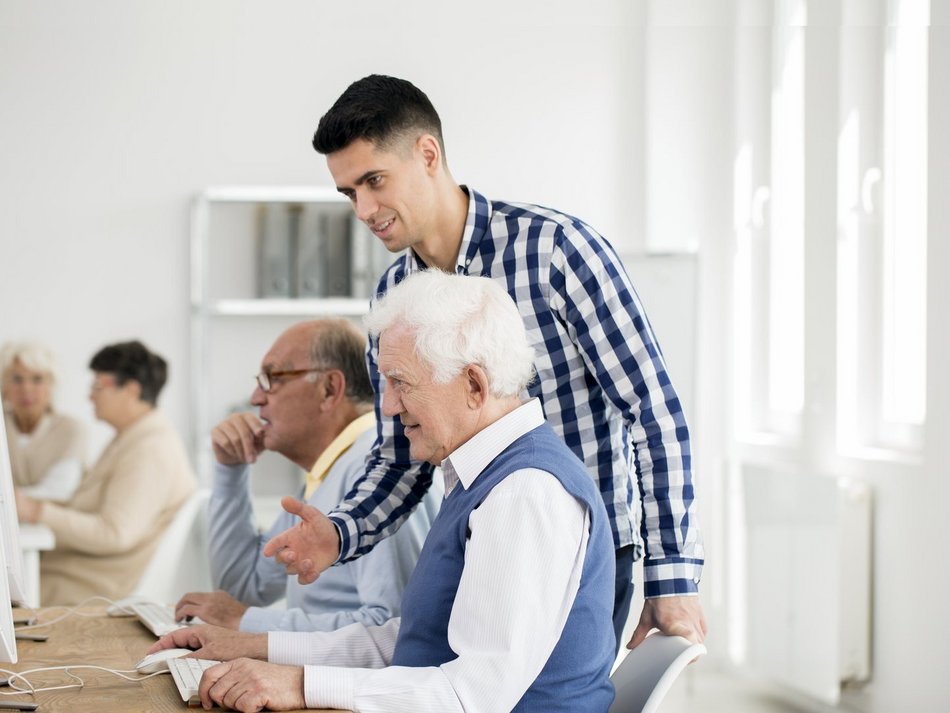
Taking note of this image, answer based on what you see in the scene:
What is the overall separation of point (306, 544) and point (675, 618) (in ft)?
1.81

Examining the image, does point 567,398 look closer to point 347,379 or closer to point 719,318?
point 347,379

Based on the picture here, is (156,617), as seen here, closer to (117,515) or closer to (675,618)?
(675,618)

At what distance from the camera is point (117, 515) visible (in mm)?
3871

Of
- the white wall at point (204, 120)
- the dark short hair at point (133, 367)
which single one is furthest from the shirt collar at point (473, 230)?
the white wall at point (204, 120)

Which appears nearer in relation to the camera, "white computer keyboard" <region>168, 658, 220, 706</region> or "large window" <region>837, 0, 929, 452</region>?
"white computer keyboard" <region>168, 658, 220, 706</region>

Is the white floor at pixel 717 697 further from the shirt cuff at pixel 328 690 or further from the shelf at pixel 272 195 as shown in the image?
the shirt cuff at pixel 328 690

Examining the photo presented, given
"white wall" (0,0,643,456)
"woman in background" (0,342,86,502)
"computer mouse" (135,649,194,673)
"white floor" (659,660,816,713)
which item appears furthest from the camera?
"white wall" (0,0,643,456)

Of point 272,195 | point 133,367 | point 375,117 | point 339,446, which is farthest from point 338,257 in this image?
point 375,117

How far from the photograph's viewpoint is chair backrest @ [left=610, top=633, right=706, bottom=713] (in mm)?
1397

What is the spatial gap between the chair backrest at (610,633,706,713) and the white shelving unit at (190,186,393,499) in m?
3.60

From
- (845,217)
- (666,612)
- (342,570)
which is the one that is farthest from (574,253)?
(845,217)

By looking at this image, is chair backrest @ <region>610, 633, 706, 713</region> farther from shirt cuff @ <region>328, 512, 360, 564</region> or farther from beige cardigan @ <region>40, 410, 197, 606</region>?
beige cardigan @ <region>40, 410, 197, 606</region>

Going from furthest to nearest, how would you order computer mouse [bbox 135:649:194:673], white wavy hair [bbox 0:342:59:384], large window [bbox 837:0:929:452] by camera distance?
white wavy hair [bbox 0:342:59:384] < large window [bbox 837:0:929:452] < computer mouse [bbox 135:649:194:673]

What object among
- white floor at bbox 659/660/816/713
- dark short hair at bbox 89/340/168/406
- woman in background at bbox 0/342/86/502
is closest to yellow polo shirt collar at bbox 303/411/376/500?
dark short hair at bbox 89/340/168/406
